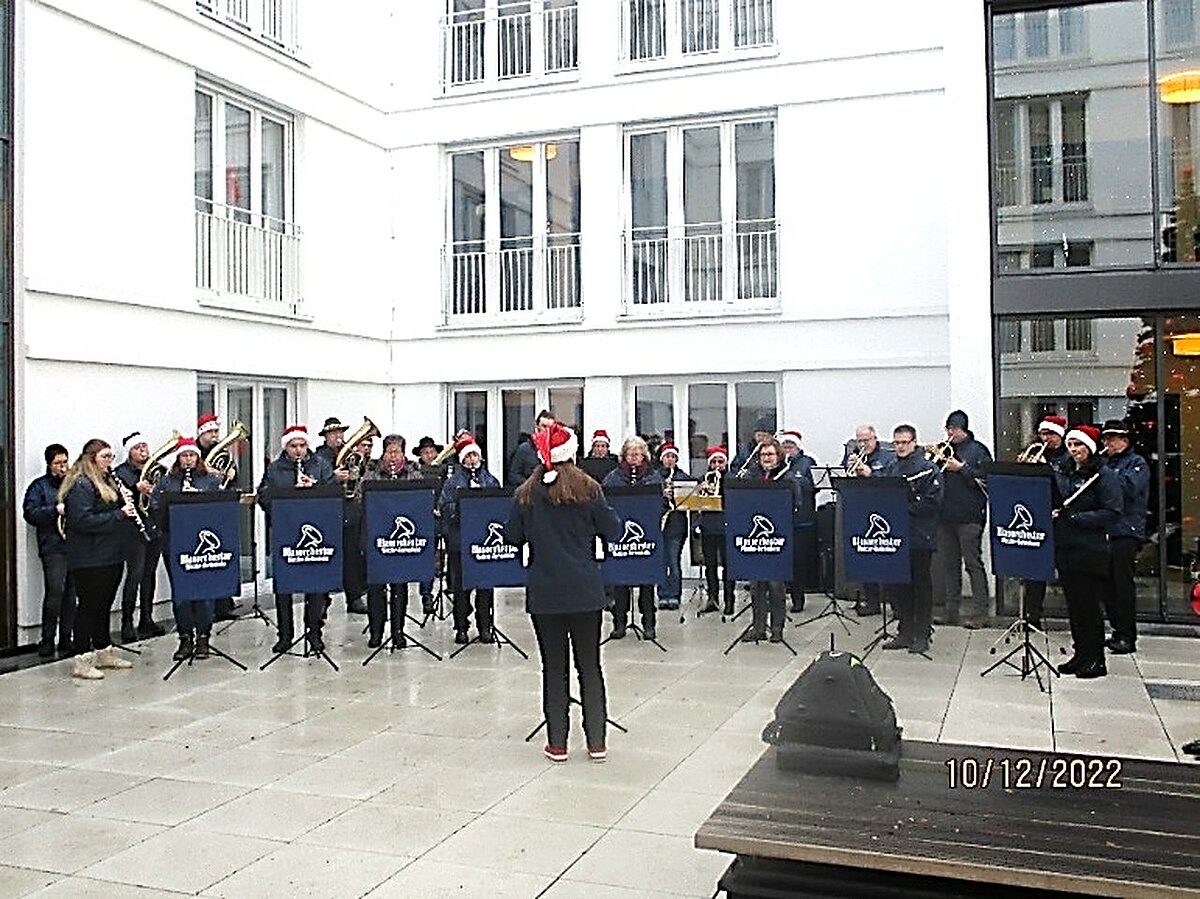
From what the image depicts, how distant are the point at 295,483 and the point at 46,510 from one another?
6.68ft

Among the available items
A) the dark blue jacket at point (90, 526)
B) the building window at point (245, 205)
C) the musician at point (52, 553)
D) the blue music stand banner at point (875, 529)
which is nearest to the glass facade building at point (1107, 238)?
the blue music stand banner at point (875, 529)

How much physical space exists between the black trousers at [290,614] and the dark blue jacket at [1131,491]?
6.37 meters

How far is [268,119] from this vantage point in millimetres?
14094

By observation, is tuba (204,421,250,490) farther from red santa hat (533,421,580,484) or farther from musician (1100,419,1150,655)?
musician (1100,419,1150,655)

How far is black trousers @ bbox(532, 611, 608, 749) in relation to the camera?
6586mm

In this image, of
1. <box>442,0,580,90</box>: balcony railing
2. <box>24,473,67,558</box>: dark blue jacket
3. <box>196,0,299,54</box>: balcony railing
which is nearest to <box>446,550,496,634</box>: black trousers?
<box>24,473,67,558</box>: dark blue jacket

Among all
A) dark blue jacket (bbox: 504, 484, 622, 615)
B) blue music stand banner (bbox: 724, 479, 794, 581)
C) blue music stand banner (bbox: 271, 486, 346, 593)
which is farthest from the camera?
blue music stand banner (bbox: 724, 479, 794, 581)

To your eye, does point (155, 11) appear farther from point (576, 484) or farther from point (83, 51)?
point (576, 484)

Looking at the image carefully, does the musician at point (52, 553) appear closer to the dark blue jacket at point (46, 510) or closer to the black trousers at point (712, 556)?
the dark blue jacket at point (46, 510)

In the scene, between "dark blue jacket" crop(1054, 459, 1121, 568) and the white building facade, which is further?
the white building facade

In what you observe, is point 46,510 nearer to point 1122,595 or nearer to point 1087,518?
point 1087,518

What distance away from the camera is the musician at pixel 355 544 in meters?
11.0

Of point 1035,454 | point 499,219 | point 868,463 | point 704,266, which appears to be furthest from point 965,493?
point 499,219

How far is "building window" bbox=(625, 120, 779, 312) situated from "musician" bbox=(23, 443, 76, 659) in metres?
7.60
